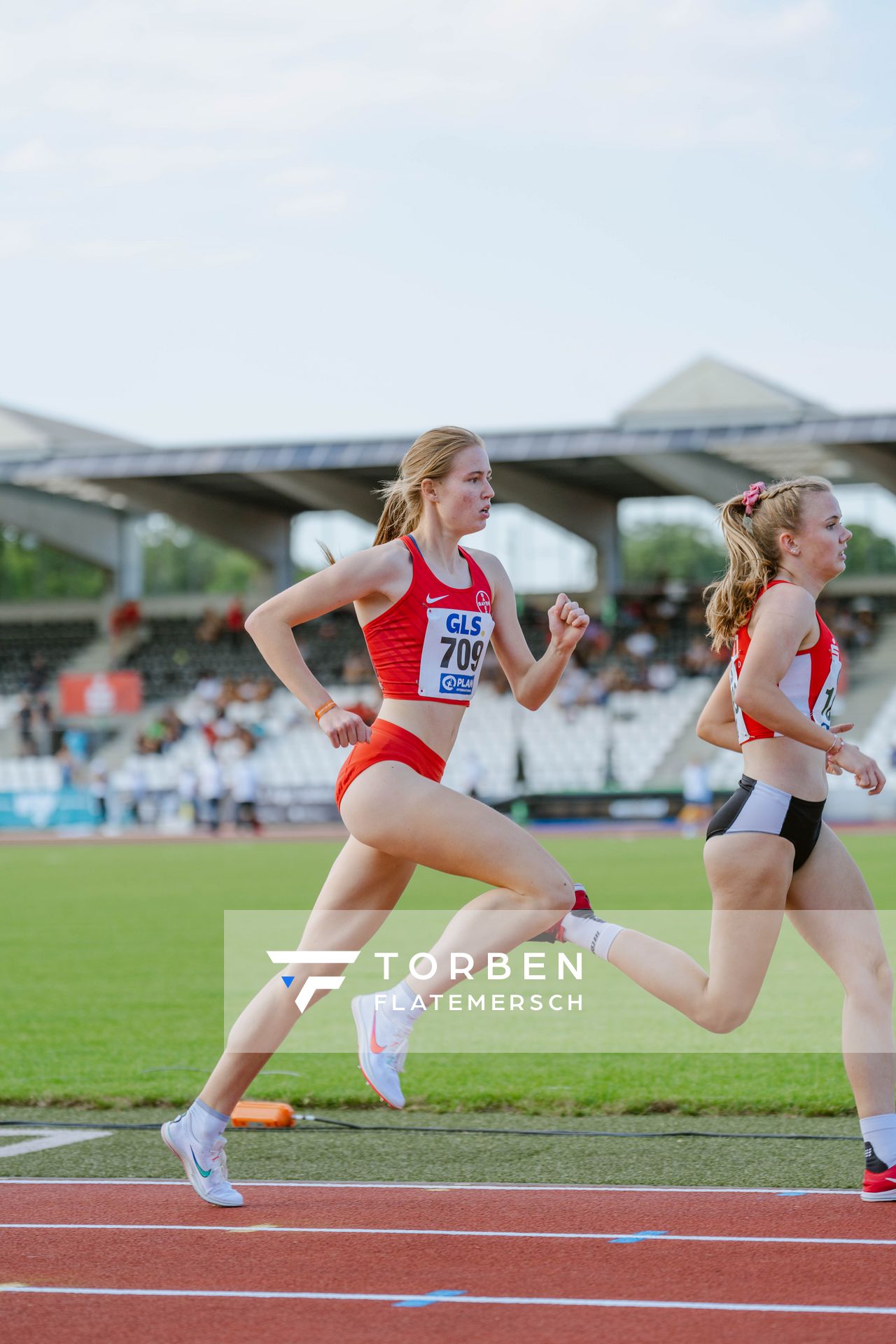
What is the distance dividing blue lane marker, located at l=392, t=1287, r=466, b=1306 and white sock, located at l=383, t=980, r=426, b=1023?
977mm

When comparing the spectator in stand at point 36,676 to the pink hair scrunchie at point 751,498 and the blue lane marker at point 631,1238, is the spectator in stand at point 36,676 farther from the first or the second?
the blue lane marker at point 631,1238

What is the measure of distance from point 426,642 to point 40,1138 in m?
3.08

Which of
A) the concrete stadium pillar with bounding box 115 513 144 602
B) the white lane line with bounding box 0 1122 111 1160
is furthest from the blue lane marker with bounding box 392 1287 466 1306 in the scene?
the concrete stadium pillar with bounding box 115 513 144 602

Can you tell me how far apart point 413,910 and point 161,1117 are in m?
10.6

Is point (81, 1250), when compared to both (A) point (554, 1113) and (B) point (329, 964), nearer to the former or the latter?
(B) point (329, 964)

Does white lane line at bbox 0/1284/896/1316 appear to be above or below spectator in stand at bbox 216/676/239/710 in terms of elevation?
above

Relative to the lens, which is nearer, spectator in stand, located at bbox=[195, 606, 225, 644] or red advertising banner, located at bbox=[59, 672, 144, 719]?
red advertising banner, located at bbox=[59, 672, 144, 719]

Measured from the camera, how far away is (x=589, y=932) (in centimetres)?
506

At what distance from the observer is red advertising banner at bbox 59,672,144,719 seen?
4288cm

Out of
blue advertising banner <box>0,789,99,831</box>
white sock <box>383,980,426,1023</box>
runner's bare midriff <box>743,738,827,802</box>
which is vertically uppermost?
runner's bare midriff <box>743,738,827,802</box>

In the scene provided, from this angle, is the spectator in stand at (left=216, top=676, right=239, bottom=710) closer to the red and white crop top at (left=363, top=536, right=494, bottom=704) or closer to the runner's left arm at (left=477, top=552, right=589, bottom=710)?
the runner's left arm at (left=477, top=552, right=589, bottom=710)

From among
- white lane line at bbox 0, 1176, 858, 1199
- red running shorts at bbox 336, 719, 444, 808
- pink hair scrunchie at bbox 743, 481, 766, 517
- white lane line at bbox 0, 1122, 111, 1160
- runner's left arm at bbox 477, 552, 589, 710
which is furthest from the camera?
white lane line at bbox 0, 1122, 111, 1160

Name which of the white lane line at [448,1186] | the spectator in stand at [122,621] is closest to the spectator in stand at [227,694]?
the spectator in stand at [122,621]

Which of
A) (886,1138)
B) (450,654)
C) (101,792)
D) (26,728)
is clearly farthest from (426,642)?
(26,728)
